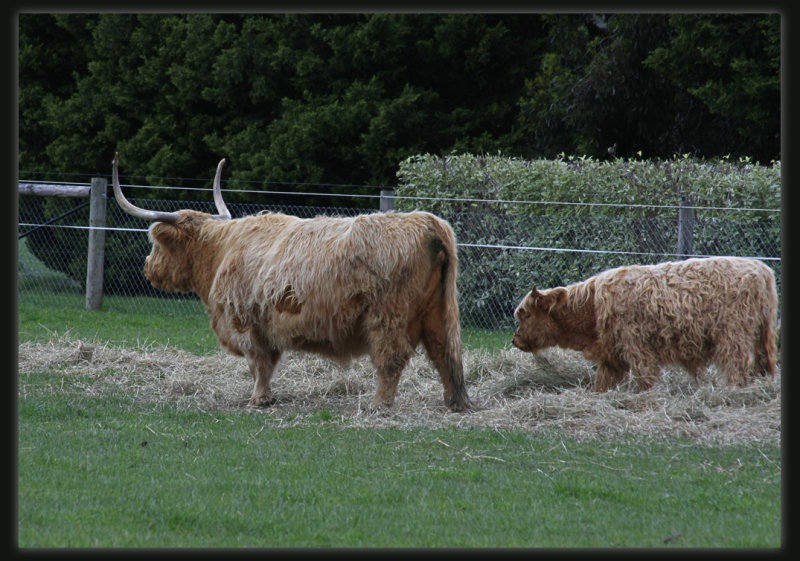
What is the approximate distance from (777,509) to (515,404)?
2777mm

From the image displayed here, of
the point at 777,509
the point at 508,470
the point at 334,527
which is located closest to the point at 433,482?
the point at 508,470

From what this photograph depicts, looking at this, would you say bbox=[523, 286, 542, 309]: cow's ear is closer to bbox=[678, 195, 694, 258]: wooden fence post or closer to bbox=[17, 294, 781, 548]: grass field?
bbox=[17, 294, 781, 548]: grass field

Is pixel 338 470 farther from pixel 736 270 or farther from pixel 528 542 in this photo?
pixel 736 270

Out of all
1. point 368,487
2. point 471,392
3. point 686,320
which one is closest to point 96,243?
point 471,392

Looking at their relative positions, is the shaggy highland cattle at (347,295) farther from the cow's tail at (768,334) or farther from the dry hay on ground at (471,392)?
the cow's tail at (768,334)

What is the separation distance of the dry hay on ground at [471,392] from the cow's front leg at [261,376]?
0.11 m

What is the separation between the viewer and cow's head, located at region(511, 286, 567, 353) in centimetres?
840

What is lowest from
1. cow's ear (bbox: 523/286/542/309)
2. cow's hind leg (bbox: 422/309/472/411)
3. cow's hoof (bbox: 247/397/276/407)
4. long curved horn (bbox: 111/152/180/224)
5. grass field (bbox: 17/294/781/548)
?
cow's hoof (bbox: 247/397/276/407)

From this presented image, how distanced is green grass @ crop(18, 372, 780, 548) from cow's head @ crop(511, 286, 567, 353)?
72.7 inches

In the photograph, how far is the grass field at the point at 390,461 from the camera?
458 cm

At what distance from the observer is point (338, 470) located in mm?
5680

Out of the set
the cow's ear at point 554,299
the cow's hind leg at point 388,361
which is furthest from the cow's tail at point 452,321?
the cow's ear at point 554,299

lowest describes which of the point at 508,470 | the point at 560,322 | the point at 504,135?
the point at 508,470

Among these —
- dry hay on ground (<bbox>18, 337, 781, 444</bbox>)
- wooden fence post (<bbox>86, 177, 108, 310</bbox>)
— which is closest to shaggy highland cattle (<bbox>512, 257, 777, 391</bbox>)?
dry hay on ground (<bbox>18, 337, 781, 444</bbox>)
